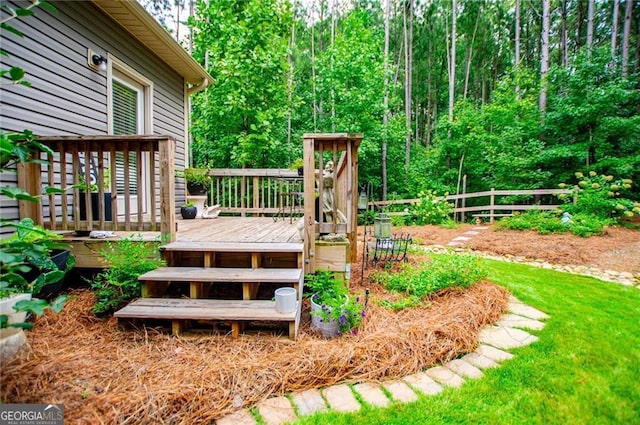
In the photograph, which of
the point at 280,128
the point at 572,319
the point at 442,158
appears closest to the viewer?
the point at 572,319

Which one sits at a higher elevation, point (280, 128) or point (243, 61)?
point (243, 61)

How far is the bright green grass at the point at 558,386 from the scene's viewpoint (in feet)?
4.66

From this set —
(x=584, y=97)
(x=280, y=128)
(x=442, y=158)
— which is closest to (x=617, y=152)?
(x=584, y=97)

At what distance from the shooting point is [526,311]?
8.61ft

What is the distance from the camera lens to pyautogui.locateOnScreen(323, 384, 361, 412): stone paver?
Answer: 1.48 m

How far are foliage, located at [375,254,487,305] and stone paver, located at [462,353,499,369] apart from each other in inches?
31.1

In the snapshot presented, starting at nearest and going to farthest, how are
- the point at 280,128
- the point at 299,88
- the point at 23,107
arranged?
the point at 23,107 → the point at 280,128 → the point at 299,88

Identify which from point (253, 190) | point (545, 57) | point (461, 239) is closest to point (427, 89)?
point (545, 57)

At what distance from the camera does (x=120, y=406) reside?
1.37 meters

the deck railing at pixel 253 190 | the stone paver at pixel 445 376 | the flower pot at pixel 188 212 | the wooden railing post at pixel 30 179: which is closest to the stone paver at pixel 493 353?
the stone paver at pixel 445 376

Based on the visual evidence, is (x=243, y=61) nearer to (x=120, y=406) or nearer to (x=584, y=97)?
(x=120, y=406)

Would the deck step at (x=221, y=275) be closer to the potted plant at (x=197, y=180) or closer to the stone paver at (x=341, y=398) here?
the stone paver at (x=341, y=398)

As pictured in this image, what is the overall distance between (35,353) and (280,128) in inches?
362

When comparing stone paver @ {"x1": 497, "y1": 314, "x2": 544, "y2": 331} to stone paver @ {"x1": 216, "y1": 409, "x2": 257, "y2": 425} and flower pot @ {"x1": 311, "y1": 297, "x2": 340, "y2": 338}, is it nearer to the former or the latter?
flower pot @ {"x1": 311, "y1": 297, "x2": 340, "y2": 338}
